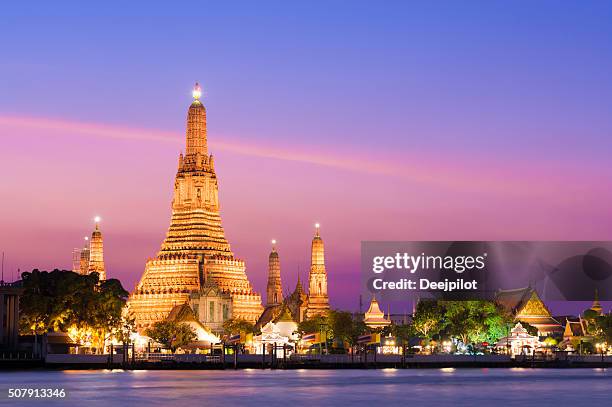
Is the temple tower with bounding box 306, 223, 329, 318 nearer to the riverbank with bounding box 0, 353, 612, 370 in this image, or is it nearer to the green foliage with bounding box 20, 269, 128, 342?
the riverbank with bounding box 0, 353, 612, 370

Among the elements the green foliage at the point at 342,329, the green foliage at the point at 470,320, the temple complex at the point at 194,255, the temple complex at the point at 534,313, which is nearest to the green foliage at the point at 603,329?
the green foliage at the point at 470,320

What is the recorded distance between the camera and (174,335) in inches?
5699

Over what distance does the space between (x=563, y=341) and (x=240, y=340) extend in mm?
46456

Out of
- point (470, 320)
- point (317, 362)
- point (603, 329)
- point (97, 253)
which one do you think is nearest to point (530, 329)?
point (603, 329)

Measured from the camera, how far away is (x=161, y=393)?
75188 mm

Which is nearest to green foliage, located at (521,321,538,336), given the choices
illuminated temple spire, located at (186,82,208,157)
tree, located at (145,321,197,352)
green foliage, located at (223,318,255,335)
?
green foliage, located at (223,318,255,335)

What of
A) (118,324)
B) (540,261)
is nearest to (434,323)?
(540,261)

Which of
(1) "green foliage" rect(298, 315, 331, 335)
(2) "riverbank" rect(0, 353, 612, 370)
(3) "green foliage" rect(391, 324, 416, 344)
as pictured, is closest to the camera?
(2) "riverbank" rect(0, 353, 612, 370)

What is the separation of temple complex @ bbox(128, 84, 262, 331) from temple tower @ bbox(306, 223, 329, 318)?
28.3 feet

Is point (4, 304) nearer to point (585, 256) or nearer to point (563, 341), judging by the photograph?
point (585, 256)

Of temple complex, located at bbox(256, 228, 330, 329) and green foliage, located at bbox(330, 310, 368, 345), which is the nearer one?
green foliage, located at bbox(330, 310, 368, 345)

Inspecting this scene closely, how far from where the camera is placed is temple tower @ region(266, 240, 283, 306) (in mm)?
187875

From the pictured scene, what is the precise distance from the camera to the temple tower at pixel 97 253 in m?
175

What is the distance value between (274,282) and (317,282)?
14.2m
